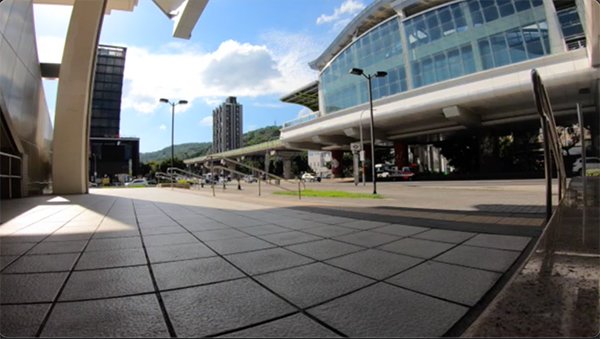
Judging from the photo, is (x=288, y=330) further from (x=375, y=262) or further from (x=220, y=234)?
(x=220, y=234)

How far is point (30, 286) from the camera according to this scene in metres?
2.70

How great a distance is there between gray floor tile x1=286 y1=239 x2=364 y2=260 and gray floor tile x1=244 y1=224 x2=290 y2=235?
3.80ft

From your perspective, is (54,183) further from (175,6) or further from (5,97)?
(175,6)

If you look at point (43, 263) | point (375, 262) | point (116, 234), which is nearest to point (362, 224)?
point (375, 262)

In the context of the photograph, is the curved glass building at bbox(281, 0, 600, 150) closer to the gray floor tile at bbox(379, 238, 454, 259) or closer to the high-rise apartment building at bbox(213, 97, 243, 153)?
the gray floor tile at bbox(379, 238, 454, 259)

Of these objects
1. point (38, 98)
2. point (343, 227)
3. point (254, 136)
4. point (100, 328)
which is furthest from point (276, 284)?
point (254, 136)

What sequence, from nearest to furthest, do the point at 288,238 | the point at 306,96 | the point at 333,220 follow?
the point at 288,238
the point at 333,220
the point at 306,96

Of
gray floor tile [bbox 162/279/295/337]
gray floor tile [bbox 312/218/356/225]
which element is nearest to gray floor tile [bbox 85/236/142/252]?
gray floor tile [bbox 162/279/295/337]

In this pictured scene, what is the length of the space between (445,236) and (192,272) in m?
3.69

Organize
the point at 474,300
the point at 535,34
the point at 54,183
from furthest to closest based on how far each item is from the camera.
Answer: the point at 535,34 → the point at 54,183 → the point at 474,300

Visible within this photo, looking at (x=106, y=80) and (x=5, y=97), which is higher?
(x=106, y=80)

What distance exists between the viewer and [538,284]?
7.84ft

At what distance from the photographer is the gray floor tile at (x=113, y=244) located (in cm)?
421

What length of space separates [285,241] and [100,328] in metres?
2.83
